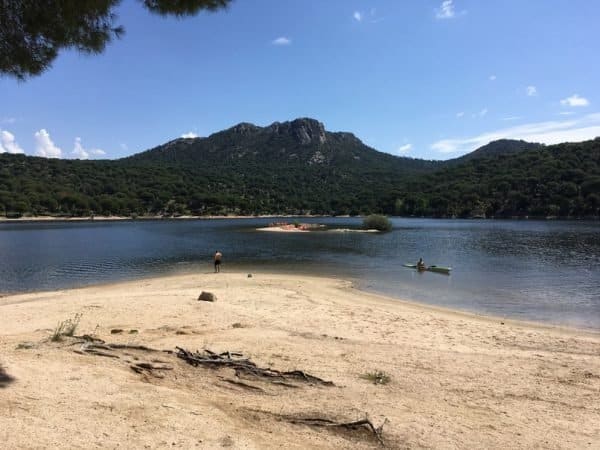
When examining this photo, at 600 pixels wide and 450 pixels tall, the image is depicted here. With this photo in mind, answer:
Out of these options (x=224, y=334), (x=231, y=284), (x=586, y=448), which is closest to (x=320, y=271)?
(x=231, y=284)

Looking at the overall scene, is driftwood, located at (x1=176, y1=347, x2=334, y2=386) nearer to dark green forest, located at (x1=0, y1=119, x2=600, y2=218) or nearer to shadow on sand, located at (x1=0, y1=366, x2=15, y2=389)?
shadow on sand, located at (x1=0, y1=366, x2=15, y2=389)

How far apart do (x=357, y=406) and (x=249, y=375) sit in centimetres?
221

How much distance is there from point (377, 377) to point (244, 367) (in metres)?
2.76

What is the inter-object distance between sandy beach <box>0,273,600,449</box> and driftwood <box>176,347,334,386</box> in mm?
106

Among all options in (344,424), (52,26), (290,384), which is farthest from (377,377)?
(52,26)

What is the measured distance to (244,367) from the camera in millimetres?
8227

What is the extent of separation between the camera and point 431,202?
6604 inches

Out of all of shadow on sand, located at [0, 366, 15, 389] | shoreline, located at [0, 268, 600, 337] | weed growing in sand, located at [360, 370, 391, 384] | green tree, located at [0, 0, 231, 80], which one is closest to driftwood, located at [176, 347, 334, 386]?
weed growing in sand, located at [360, 370, 391, 384]

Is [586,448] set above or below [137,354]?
below

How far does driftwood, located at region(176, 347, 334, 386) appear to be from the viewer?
7.92 meters

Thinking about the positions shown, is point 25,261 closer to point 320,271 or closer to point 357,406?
point 320,271

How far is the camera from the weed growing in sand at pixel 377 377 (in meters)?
8.34

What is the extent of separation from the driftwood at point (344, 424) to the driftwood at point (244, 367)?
4.91 feet

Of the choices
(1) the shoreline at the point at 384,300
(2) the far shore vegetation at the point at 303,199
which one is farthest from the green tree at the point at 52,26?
(2) the far shore vegetation at the point at 303,199
